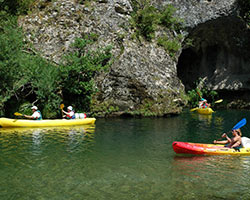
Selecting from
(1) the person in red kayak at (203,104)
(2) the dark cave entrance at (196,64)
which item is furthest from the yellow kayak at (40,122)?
(2) the dark cave entrance at (196,64)

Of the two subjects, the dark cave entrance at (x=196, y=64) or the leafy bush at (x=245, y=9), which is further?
the dark cave entrance at (x=196, y=64)

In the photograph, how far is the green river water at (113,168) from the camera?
6574 mm

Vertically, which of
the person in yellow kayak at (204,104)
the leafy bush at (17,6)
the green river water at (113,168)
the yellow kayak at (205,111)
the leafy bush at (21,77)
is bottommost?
the green river water at (113,168)

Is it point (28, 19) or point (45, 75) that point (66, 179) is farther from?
point (28, 19)

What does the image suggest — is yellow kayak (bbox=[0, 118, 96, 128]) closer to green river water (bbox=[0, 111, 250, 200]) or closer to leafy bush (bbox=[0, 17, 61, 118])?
green river water (bbox=[0, 111, 250, 200])

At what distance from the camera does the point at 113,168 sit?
8250 millimetres

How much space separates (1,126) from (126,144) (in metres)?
7.38

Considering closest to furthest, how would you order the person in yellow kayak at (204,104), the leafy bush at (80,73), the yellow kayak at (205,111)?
the leafy bush at (80,73)
the yellow kayak at (205,111)
the person in yellow kayak at (204,104)

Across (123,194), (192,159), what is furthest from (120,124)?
(123,194)

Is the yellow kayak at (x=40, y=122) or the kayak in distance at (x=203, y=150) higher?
the yellow kayak at (x=40, y=122)

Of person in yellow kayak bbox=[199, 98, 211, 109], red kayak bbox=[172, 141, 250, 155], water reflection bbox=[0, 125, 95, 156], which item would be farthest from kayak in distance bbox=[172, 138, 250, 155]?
person in yellow kayak bbox=[199, 98, 211, 109]

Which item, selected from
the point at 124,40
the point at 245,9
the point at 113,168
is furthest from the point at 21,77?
the point at 245,9

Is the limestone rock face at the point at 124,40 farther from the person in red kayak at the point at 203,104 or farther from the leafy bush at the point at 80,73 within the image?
the person in red kayak at the point at 203,104

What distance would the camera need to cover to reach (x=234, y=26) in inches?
1001
